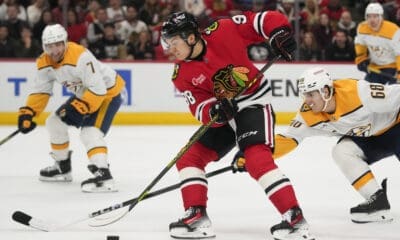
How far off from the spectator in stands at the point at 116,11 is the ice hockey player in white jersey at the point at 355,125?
204 inches

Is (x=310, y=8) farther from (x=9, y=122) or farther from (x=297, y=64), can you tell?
(x=9, y=122)

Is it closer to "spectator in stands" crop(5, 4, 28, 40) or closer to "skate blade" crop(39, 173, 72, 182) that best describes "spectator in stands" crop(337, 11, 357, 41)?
"spectator in stands" crop(5, 4, 28, 40)

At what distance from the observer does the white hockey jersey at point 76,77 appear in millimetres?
5449

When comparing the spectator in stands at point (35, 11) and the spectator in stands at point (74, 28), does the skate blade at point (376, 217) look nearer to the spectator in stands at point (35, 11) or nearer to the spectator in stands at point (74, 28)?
the spectator in stands at point (74, 28)

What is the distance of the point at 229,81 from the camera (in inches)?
161

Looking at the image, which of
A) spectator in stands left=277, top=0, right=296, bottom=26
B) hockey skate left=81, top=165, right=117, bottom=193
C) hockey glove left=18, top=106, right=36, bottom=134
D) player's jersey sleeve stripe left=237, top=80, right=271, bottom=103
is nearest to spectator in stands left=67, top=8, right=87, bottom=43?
spectator in stands left=277, top=0, right=296, bottom=26

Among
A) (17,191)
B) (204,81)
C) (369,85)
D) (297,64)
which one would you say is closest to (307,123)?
(369,85)

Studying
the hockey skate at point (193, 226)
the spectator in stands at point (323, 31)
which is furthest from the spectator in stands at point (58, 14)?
the hockey skate at point (193, 226)

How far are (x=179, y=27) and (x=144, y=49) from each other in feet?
17.0

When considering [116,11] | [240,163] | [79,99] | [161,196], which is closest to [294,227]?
[240,163]

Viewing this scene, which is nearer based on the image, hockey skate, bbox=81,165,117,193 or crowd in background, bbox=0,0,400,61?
hockey skate, bbox=81,165,117,193

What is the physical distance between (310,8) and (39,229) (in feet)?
18.8

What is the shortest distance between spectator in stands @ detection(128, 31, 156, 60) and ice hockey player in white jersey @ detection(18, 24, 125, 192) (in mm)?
3303

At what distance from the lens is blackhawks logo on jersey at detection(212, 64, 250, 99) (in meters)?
4.07
